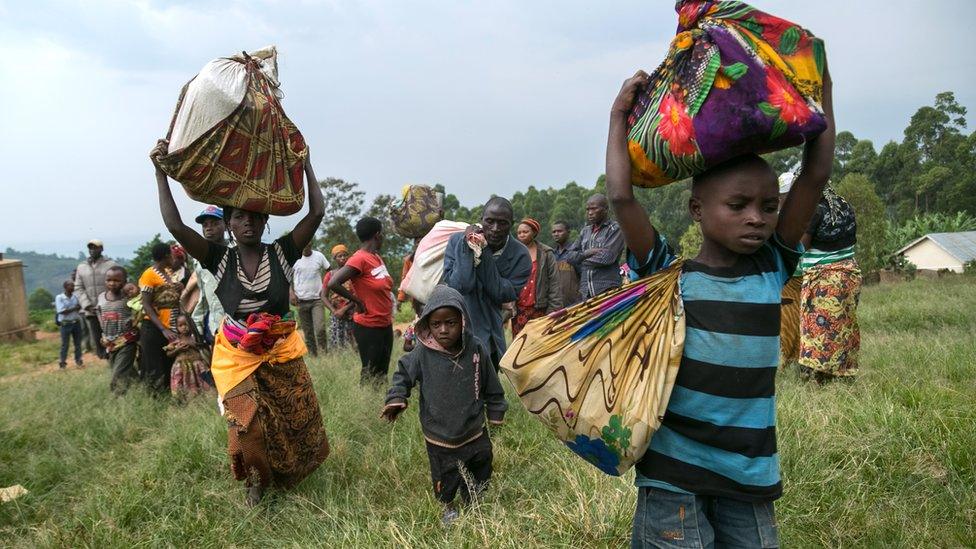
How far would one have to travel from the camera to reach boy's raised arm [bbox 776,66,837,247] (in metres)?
1.68

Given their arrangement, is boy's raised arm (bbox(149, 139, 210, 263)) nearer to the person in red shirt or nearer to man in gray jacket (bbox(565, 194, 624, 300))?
the person in red shirt

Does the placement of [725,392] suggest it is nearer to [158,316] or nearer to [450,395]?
[450,395]

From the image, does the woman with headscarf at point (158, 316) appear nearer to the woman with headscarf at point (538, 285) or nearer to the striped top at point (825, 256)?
the woman with headscarf at point (538, 285)

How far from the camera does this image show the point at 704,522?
169 centimetres

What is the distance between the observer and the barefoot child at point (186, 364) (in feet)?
20.4

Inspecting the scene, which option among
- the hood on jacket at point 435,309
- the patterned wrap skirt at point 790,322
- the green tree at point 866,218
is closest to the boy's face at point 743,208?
the hood on jacket at point 435,309

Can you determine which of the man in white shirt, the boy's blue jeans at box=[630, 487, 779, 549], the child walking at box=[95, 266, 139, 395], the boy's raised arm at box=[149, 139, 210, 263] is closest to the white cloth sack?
the boy's raised arm at box=[149, 139, 210, 263]

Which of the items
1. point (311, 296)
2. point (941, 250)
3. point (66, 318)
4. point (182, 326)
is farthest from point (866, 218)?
point (66, 318)

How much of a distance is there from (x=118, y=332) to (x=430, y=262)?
456 cm

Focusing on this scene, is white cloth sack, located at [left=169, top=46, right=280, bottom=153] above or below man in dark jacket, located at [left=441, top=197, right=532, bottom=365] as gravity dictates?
above

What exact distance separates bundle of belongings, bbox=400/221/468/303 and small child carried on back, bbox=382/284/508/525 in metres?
1.26

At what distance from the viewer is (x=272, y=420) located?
336 centimetres

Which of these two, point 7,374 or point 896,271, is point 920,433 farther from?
point 896,271

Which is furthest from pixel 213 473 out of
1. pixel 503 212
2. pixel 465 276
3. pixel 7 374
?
pixel 7 374
